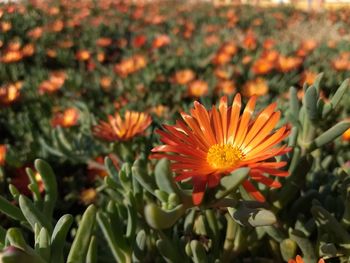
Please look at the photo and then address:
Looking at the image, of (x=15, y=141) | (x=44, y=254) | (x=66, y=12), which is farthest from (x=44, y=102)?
(x=66, y=12)

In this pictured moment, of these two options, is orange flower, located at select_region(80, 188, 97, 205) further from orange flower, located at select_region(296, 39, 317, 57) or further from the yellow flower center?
orange flower, located at select_region(296, 39, 317, 57)

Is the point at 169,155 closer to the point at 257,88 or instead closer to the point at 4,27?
the point at 257,88

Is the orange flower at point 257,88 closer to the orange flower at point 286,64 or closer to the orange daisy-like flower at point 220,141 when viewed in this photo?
the orange flower at point 286,64

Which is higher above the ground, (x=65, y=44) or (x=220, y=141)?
(x=65, y=44)

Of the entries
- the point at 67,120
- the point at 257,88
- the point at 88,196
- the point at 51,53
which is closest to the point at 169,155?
the point at 88,196

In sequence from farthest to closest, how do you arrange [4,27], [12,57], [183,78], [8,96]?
[4,27] → [12,57] → [183,78] → [8,96]

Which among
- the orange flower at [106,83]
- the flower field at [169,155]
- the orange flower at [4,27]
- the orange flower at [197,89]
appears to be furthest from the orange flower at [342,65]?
the orange flower at [4,27]
